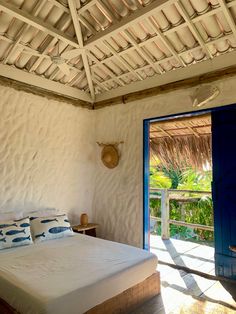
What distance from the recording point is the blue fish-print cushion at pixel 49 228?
338 cm

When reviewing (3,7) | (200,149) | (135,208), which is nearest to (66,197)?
(135,208)

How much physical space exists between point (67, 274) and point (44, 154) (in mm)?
2387

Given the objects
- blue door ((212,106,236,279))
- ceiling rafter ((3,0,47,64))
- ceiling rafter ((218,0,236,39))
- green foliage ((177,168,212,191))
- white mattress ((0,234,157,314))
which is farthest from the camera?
green foliage ((177,168,212,191))

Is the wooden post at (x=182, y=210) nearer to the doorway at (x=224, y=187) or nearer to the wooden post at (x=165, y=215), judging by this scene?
the wooden post at (x=165, y=215)

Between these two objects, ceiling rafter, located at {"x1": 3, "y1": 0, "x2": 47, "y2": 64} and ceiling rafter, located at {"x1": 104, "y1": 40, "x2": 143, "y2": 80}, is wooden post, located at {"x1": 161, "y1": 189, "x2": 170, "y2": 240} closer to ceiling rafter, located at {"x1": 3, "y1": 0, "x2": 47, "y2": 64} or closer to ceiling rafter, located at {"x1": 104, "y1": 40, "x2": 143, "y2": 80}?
ceiling rafter, located at {"x1": 104, "y1": 40, "x2": 143, "y2": 80}

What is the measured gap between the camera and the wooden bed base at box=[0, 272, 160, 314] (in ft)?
6.83

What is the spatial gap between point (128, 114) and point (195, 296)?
3.05m

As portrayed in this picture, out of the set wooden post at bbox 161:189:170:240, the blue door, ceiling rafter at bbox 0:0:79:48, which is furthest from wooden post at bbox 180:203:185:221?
ceiling rafter at bbox 0:0:79:48

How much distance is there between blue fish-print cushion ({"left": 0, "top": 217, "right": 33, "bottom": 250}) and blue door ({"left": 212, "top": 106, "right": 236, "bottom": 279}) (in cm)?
265

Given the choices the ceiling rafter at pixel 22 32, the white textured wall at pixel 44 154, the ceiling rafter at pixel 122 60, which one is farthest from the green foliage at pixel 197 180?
the ceiling rafter at pixel 22 32

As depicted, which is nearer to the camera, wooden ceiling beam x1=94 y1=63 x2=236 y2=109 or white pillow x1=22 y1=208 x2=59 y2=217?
wooden ceiling beam x1=94 y1=63 x2=236 y2=109

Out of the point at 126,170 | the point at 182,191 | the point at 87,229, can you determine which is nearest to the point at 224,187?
the point at 126,170

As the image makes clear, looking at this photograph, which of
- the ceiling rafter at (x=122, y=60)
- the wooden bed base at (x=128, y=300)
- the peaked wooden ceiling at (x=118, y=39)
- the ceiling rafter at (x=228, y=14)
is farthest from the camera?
the ceiling rafter at (x=122, y=60)

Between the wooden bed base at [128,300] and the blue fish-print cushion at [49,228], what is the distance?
1.27 m
